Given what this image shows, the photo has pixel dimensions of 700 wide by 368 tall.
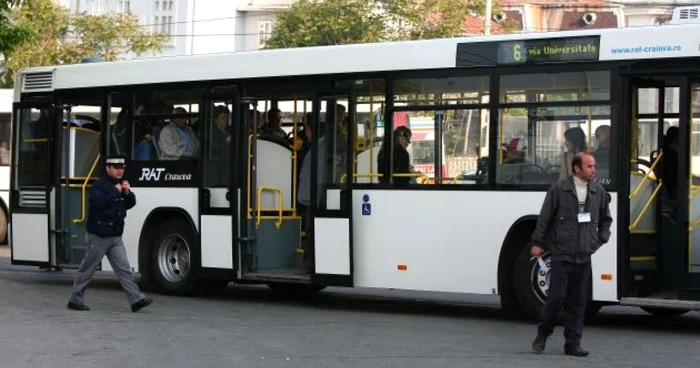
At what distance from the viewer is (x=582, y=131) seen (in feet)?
44.0

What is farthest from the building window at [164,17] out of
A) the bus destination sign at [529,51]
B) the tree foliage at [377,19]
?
the bus destination sign at [529,51]

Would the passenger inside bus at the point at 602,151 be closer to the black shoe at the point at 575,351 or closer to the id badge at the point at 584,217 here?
the id badge at the point at 584,217

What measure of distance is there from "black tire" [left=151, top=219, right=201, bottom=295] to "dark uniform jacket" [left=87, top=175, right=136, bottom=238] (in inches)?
78.3

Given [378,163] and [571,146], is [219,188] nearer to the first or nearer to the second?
[378,163]

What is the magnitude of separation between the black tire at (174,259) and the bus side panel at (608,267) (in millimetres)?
5505

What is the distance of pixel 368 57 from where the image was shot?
14969 millimetres

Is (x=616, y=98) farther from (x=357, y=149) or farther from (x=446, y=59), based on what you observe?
(x=357, y=149)

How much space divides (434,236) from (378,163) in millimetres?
1081

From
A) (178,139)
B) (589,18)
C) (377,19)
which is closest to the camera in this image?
(178,139)

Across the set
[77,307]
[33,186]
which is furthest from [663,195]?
[33,186]

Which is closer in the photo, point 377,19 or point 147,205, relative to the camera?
point 147,205

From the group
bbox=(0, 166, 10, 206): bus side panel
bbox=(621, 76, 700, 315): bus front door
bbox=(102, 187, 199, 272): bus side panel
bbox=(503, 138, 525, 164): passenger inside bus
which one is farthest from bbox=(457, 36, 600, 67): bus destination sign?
bbox=(0, 166, 10, 206): bus side panel

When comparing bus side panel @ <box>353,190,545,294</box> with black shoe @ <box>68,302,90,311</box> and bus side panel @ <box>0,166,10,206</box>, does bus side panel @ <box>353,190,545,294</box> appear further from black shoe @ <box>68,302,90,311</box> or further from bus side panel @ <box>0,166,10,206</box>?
bus side panel @ <box>0,166,10,206</box>

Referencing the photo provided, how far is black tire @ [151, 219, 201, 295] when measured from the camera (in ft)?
54.9
